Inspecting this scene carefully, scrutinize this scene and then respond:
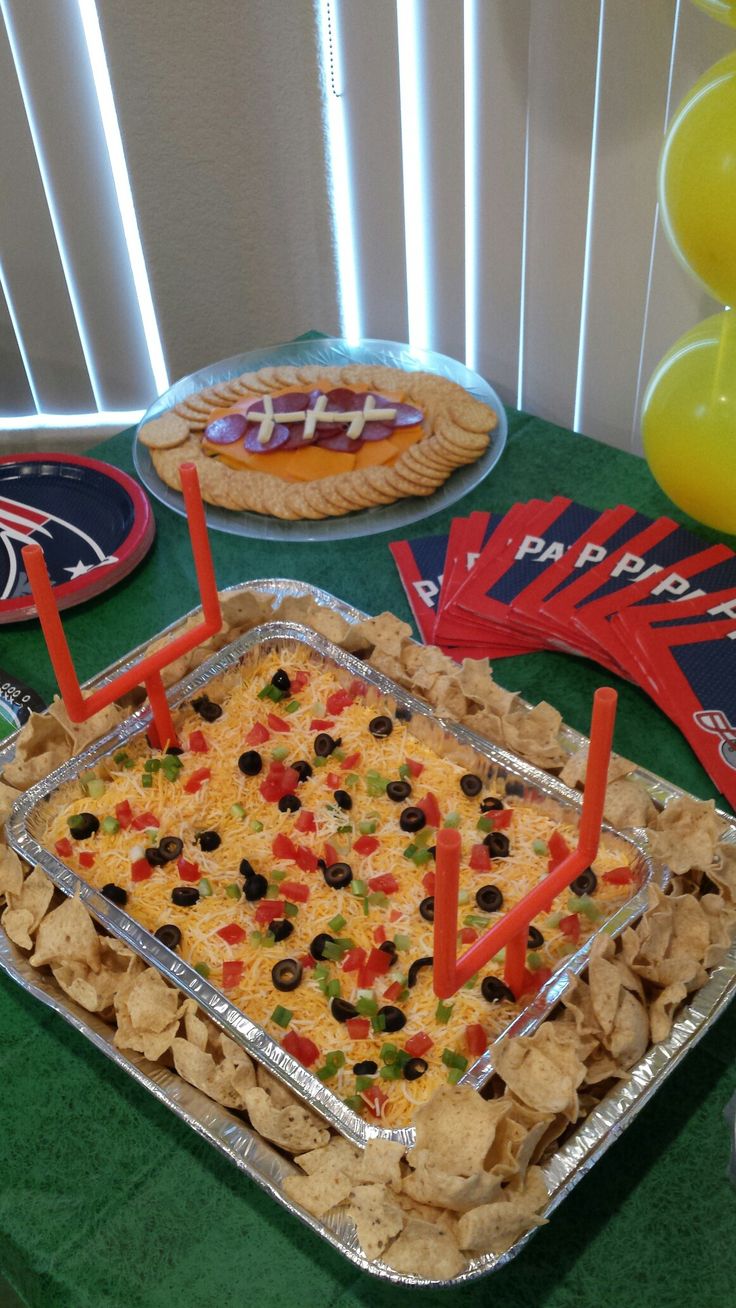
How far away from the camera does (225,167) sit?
9.52ft

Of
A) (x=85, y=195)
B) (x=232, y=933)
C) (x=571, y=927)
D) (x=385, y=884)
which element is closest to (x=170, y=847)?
(x=232, y=933)

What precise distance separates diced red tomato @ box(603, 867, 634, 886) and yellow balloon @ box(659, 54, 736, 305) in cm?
83

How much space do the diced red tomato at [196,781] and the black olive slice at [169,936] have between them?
0.22 m

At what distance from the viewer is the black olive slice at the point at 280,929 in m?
1.30

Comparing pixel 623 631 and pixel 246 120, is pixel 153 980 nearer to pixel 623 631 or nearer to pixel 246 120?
pixel 623 631

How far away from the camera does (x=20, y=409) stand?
10.6 feet

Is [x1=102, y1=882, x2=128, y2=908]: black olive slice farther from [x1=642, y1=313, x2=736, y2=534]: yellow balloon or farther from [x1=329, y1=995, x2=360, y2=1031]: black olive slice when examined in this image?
[x1=642, y1=313, x2=736, y2=534]: yellow balloon

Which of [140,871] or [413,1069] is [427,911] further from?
[140,871]

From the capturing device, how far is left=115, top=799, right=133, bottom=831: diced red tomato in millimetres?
1439

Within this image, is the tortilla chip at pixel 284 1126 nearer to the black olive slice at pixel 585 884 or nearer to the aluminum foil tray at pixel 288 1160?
the aluminum foil tray at pixel 288 1160

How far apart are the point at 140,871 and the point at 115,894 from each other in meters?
0.05

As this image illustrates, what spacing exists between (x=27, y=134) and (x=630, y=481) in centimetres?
162

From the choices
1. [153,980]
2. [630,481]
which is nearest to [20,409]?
[630,481]

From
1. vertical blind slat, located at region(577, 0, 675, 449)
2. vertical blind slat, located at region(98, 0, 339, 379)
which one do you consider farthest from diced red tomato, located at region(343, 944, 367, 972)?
vertical blind slat, located at region(98, 0, 339, 379)
